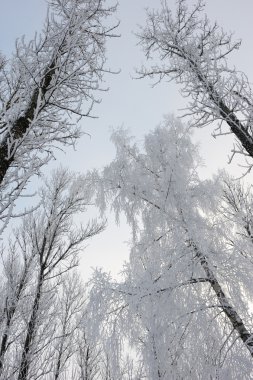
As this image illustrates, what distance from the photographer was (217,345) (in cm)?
461

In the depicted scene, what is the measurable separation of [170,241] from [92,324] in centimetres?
186

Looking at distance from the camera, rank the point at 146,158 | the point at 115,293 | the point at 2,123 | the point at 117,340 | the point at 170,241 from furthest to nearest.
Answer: the point at 146,158
the point at 170,241
the point at 115,293
the point at 117,340
the point at 2,123

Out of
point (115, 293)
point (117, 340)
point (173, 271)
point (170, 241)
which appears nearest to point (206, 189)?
point (170, 241)

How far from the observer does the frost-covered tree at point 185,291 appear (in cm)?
459

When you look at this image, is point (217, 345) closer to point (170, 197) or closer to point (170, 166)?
point (170, 197)

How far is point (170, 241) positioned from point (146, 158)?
183 cm

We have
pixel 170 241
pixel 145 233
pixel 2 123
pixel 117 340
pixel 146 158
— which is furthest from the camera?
pixel 146 158

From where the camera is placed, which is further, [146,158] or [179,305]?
[146,158]

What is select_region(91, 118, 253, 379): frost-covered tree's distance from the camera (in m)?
4.59

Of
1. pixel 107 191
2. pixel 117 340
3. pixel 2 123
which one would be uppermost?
pixel 107 191

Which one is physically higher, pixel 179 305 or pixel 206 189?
pixel 206 189

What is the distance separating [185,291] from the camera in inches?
198

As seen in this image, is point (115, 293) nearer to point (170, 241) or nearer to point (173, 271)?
point (173, 271)

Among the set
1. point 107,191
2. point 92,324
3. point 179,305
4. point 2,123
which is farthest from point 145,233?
point 2,123
